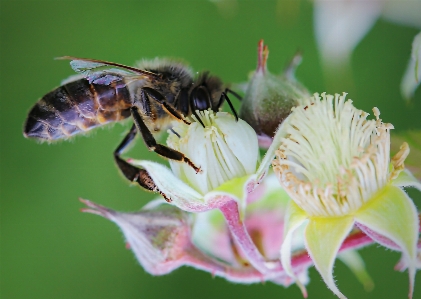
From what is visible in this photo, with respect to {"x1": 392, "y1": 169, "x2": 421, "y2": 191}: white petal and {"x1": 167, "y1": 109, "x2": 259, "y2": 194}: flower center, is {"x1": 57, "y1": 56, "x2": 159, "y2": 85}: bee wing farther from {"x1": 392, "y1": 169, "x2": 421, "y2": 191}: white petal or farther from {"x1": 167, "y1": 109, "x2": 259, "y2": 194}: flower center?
{"x1": 392, "y1": 169, "x2": 421, "y2": 191}: white petal

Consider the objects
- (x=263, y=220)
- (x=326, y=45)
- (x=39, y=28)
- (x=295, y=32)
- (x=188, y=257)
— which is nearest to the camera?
(x=188, y=257)

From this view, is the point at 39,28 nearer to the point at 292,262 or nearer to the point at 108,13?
the point at 108,13

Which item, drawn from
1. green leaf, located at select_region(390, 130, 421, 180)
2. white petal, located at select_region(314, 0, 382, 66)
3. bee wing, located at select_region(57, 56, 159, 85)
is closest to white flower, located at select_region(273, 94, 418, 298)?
green leaf, located at select_region(390, 130, 421, 180)

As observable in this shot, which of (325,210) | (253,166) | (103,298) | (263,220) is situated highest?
(253,166)

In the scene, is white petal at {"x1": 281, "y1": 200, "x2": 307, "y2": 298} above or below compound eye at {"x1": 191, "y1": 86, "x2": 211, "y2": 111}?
below

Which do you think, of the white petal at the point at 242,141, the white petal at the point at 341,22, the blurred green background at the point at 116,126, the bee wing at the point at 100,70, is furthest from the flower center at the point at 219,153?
the blurred green background at the point at 116,126

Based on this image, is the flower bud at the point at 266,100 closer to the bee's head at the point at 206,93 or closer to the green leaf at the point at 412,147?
the bee's head at the point at 206,93

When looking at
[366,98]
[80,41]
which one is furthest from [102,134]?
[366,98]

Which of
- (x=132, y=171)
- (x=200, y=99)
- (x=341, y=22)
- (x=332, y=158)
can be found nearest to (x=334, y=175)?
(x=332, y=158)
